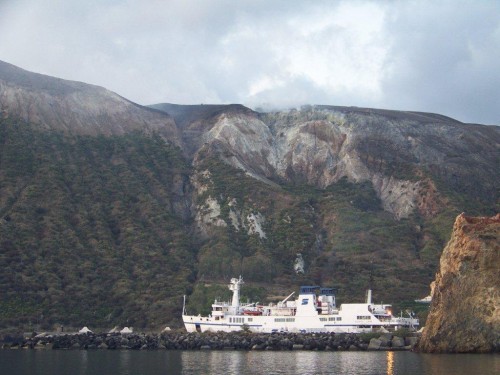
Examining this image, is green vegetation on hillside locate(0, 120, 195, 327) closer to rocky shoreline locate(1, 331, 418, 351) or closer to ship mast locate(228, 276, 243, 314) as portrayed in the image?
ship mast locate(228, 276, 243, 314)

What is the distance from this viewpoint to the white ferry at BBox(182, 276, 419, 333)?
334ft

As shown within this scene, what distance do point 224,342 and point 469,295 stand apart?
3159 centimetres

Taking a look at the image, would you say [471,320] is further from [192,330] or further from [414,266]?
[414,266]

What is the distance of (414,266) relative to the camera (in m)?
139

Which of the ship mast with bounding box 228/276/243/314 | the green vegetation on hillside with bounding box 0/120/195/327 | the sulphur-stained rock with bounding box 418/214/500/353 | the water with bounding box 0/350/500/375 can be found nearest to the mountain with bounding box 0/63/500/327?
→ the green vegetation on hillside with bounding box 0/120/195/327

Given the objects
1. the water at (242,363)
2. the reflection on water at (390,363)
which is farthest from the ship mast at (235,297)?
the reflection on water at (390,363)

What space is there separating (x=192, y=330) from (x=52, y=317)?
70.6 feet

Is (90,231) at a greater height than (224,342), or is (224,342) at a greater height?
(90,231)

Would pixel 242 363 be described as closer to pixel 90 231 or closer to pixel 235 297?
pixel 235 297

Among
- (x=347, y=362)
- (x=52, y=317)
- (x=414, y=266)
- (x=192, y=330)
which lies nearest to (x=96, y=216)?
(x=52, y=317)

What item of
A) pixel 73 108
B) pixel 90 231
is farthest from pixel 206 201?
pixel 73 108

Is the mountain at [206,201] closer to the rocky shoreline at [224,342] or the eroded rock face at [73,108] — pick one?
the eroded rock face at [73,108]

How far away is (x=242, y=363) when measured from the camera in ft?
232

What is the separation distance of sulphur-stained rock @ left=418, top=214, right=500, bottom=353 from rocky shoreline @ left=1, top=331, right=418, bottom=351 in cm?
1105
